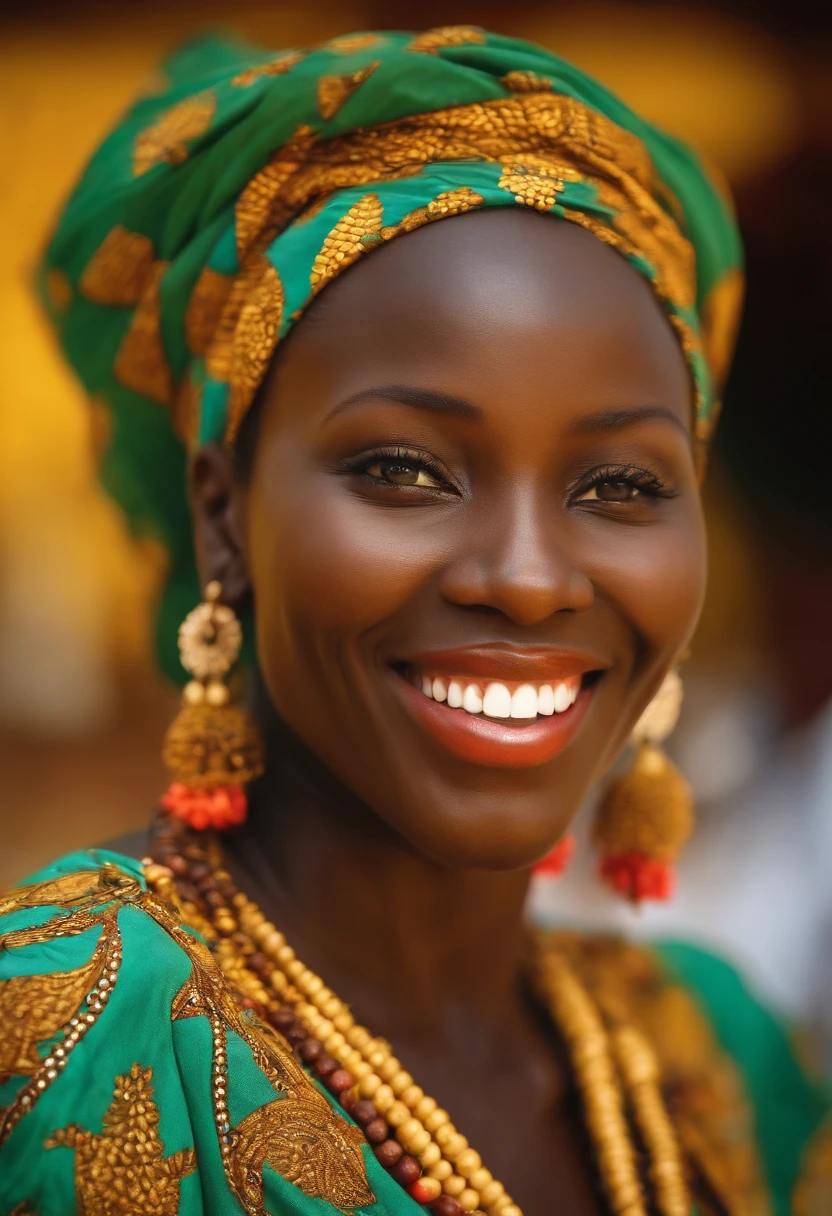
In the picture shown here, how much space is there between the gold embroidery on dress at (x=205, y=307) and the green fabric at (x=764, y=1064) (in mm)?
1281

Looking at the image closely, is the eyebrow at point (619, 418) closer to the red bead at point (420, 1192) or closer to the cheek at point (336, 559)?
the cheek at point (336, 559)

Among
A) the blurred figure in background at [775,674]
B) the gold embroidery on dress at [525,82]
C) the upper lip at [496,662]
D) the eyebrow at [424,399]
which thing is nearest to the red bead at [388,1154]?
the upper lip at [496,662]

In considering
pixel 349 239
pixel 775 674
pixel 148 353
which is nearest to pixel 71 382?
pixel 148 353

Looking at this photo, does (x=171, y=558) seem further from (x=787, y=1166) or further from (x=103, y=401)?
(x=787, y=1166)

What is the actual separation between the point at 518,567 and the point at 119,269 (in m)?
0.75

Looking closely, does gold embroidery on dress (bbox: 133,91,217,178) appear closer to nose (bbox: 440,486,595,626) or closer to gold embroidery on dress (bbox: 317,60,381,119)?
gold embroidery on dress (bbox: 317,60,381,119)

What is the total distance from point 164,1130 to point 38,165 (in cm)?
297

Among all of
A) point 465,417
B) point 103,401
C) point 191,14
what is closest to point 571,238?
point 465,417

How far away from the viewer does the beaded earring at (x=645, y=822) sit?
1738mm

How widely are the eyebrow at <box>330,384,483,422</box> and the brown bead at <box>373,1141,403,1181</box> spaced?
809 millimetres

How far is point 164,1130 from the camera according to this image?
3.50 ft

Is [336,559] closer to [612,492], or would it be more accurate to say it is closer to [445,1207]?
[612,492]

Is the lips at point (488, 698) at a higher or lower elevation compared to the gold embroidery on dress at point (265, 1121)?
higher

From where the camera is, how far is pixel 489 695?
131cm
